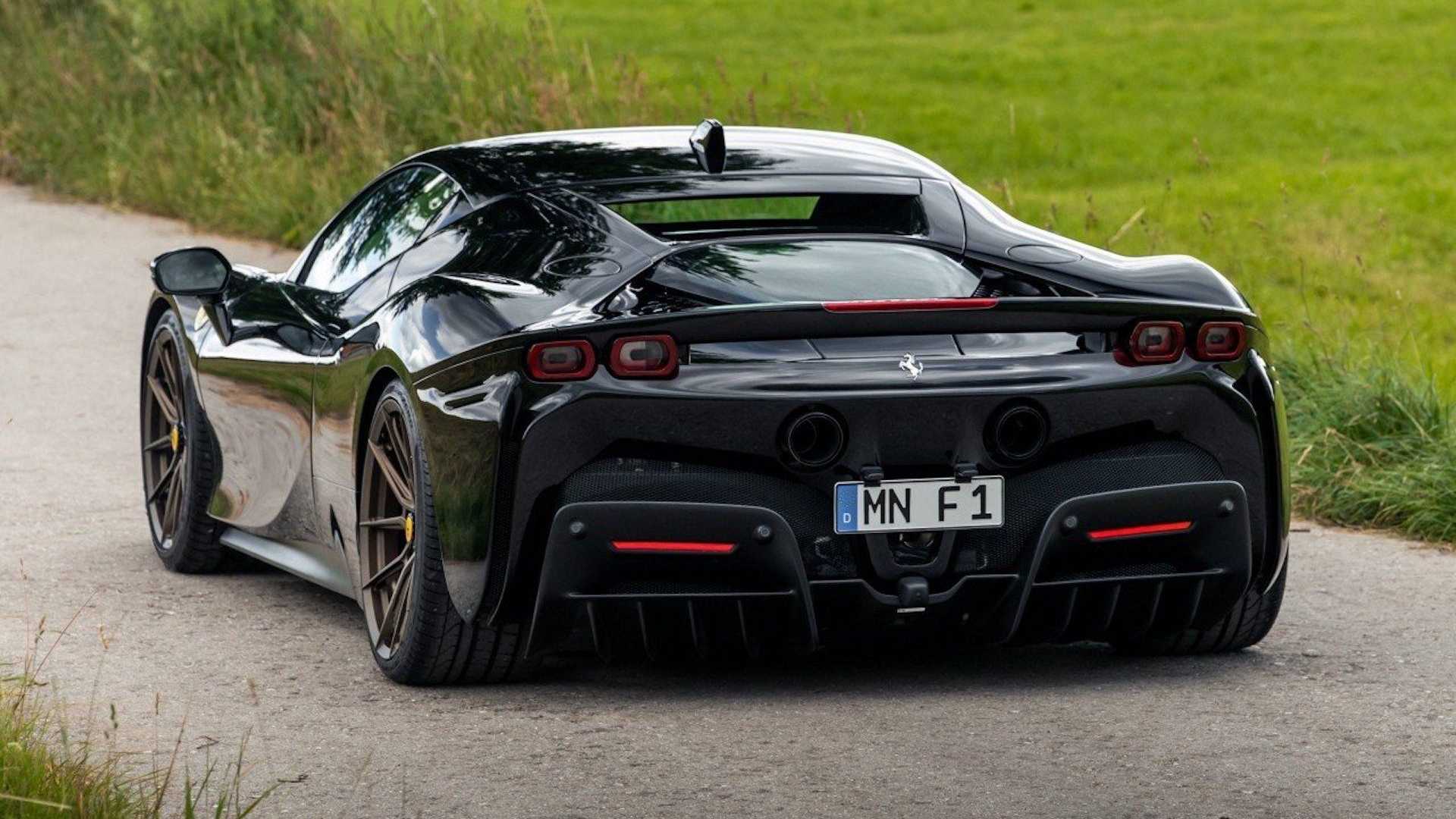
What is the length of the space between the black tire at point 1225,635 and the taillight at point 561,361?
1.75 meters

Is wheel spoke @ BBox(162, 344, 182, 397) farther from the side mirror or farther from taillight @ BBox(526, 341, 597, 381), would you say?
taillight @ BBox(526, 341, 597, 381)

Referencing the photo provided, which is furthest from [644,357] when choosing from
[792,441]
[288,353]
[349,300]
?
[288,353]

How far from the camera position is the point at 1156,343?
551 centimetres

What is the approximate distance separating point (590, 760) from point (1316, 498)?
4390 mm

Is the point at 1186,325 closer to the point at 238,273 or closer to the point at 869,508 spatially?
the point at 869,508

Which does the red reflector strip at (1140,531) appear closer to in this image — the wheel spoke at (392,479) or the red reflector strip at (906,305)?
the red reflector strip at (906,305)

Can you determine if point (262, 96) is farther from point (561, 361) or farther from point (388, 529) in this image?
point (561, 361)

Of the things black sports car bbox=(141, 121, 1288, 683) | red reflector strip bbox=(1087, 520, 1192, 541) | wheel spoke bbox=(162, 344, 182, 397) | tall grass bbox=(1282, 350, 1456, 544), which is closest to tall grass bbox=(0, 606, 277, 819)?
black sports car bbox=(141, 121, 1288, 683)

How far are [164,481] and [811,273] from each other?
296cm

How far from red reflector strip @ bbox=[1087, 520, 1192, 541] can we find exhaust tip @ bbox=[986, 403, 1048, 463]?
23 centimetres

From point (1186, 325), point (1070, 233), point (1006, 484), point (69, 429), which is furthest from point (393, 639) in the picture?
point (1070, 233)

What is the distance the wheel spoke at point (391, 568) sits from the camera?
580 cm

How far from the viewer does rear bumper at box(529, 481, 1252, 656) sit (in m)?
5.24

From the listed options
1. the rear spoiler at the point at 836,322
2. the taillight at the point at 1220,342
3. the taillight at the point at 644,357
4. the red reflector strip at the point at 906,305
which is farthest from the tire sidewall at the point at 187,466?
the taillight at the point at 1220,342
